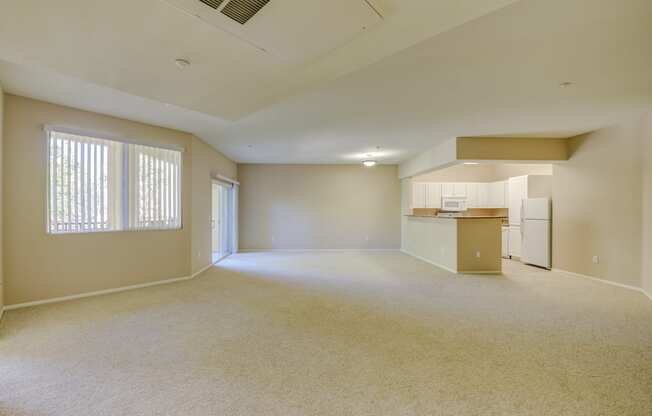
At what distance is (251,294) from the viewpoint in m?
4.16

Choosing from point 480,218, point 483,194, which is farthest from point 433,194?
point 480,218

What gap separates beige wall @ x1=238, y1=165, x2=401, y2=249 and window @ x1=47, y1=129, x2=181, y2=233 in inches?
145

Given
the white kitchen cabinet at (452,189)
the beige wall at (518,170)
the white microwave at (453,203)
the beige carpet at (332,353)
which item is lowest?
the beige carpet at (332,353)

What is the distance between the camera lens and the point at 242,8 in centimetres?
142

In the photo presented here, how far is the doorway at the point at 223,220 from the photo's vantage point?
26.3 ft

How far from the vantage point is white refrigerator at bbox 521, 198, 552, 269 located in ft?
19.5

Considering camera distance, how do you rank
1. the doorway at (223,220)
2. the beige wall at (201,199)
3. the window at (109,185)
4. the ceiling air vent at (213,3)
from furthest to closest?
the doorway at (223,220), the beige wall at (201,199), the window at (109,185), the ceiling air vent at (213,3)

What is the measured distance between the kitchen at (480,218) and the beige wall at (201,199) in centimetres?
496

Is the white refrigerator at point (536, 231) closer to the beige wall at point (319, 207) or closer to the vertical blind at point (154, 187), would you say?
the beige wall at point (319, 207)

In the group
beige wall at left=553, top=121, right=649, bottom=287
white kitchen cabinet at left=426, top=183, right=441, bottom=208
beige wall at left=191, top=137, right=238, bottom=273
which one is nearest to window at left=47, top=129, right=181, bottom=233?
beige wall at left=191, top=137, right=238, bottom=273

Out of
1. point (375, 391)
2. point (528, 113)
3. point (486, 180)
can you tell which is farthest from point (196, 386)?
point (486, 180)

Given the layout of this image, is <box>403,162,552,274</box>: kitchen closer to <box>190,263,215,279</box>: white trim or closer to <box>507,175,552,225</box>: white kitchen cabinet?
<box>507,175,552,225</box>: white kitchen cabinet

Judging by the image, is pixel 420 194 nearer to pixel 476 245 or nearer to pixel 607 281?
pixel 476 245

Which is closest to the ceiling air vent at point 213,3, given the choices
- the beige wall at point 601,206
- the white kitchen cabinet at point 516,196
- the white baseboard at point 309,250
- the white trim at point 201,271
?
the white trim at point 201,271
